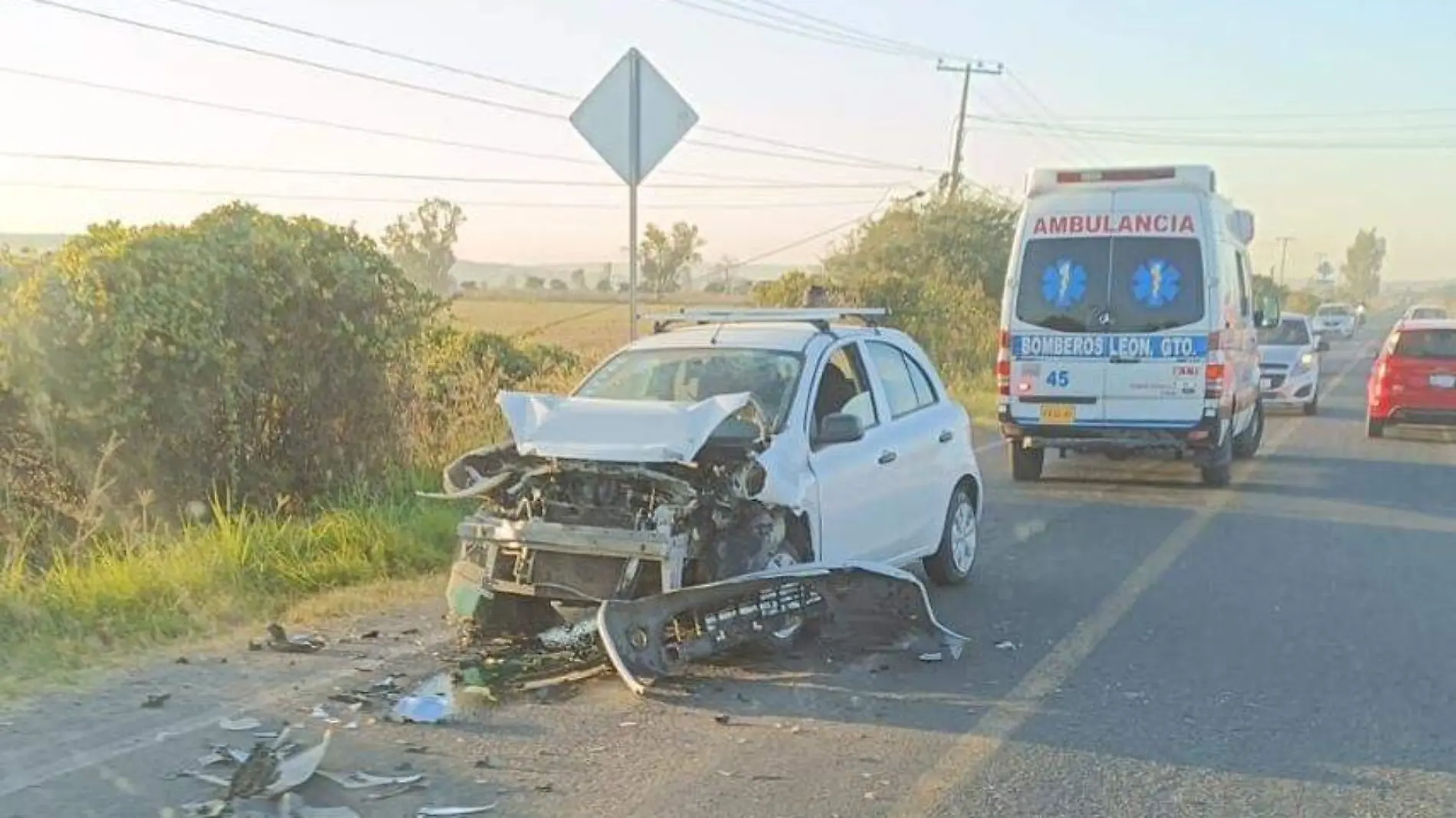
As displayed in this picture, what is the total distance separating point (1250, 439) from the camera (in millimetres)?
16969

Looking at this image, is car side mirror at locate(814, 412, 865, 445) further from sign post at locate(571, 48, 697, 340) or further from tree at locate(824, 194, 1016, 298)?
tree at locate(824, 194, 1016, 298)

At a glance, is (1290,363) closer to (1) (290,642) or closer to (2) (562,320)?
(1) (290,642)

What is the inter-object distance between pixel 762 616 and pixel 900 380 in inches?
99.0

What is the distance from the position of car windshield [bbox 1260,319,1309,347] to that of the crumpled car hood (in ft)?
58.7

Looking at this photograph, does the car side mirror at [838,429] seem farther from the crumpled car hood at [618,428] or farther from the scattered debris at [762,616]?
the scattered debris at [762,616]

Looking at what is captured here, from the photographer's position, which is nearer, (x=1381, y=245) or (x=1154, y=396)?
(x=1154, y=396)

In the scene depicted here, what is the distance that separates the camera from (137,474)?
9250 millimetres

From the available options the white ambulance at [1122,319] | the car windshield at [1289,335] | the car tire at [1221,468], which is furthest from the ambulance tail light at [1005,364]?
the car windshield at [1289,335]

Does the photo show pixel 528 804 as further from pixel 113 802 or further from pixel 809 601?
pixel 809 601

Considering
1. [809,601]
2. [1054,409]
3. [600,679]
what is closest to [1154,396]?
[1054,409]

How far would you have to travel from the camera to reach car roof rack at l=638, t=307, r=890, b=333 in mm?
8398

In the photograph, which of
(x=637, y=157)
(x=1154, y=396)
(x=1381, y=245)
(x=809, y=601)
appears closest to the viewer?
(x=809, y=601)

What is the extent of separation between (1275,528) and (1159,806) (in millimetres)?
7017

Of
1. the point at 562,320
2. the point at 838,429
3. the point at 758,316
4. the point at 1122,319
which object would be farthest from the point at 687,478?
the point at 562,320
